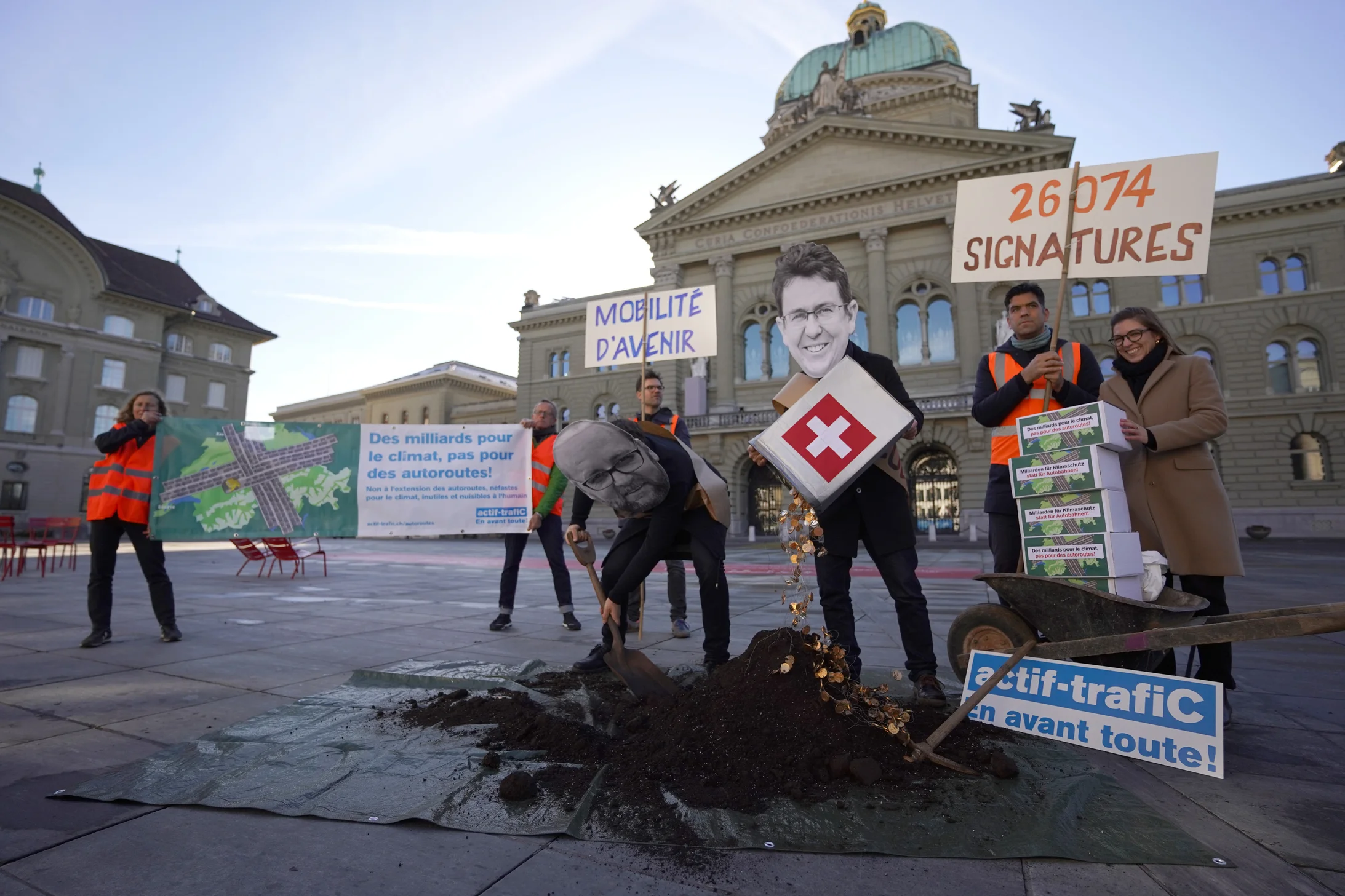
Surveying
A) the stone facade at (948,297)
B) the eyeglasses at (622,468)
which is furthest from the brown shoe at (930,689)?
the stone facade at (948,297)

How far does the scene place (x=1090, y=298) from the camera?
95.8 ft

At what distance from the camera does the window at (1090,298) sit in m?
29.0

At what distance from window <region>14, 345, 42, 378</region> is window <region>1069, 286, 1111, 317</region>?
5382 cm

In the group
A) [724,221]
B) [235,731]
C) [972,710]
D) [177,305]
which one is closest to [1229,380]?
[724,221]

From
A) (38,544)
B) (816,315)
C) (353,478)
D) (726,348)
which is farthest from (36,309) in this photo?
(816,315)

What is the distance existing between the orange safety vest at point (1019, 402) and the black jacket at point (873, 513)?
61 cm

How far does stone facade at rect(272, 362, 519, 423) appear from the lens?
169ft

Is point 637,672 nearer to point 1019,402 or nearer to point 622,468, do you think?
point 622,468

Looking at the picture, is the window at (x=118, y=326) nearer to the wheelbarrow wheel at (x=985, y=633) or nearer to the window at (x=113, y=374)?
the window at (x=113, y=374)

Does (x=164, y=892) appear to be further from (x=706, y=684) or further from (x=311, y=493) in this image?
(x=311, y=493)

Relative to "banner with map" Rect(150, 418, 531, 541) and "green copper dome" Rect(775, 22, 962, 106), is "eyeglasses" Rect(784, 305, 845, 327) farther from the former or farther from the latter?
"green copper dome" Rect(775, 22, 962, 106)

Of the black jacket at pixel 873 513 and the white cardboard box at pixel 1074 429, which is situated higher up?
the white cardboard box at pixel 1074 429

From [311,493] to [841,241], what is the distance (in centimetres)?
2970

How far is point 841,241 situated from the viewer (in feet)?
Result: 104
